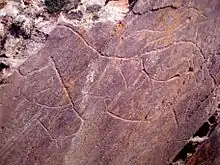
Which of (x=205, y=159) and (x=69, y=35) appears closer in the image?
(x=69, y=35)

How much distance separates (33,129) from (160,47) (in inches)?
27.1

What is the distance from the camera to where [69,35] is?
74.2 inches

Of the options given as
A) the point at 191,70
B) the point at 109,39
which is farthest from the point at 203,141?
the point at 109,39

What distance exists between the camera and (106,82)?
1.90 m

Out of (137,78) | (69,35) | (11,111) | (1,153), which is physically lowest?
(1,153)

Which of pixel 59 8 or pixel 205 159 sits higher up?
pixel 59 8

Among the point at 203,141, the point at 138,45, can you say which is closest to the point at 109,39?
the point at 138,45

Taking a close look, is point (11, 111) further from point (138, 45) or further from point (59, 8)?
point (138, 45)

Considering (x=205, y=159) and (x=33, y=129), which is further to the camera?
(x=205, y=159)

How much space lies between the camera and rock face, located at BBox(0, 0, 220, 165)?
1.87 meters

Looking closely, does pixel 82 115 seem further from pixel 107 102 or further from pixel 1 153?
pixel 1 153

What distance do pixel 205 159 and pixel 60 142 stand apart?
2.33 ft

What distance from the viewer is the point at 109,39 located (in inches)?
74.3

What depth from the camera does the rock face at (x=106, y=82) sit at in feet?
6.15
